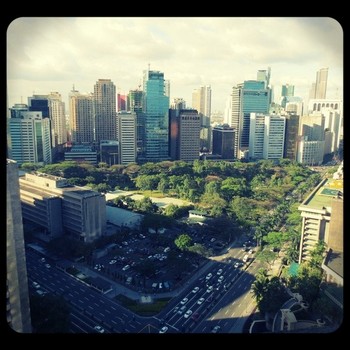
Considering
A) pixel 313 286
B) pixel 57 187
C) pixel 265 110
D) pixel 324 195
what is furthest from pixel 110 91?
pixel 313 286

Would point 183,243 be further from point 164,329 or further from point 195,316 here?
point 164,329

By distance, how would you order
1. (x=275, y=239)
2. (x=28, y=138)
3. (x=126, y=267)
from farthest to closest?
(x=28, y=138)
(x=275, y=239)
(x=126, y=267)

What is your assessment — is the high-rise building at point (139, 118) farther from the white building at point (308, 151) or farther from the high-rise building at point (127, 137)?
the white building at point (308, 151)

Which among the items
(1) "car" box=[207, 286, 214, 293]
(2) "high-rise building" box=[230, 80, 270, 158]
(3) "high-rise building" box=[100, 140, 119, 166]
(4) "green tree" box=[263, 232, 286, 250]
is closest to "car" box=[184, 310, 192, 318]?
(1) "car" box=[207, 286, 214, 293]

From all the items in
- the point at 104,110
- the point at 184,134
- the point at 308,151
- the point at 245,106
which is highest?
the point at 245,106

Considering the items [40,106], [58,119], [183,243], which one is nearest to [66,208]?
[183,243]

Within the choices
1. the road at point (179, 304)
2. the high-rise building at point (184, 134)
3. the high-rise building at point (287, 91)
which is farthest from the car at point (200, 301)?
the high-rise building at point (287, 91)
